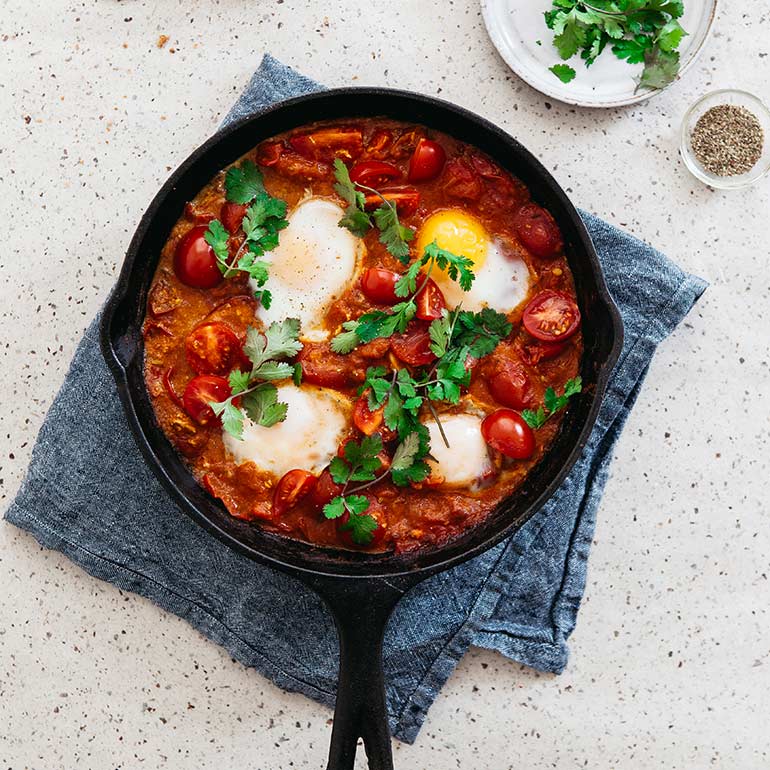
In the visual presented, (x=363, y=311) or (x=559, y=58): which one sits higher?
(x=559, y=58)

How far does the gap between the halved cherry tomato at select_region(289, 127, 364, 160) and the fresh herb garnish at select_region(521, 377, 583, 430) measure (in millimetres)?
1030

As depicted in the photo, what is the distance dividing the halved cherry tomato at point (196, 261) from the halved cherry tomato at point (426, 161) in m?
0.71

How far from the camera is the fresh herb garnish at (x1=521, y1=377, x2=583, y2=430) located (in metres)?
3.19

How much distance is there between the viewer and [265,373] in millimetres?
3166

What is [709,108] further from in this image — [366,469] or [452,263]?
[366,469]

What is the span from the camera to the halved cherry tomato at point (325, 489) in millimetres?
3219

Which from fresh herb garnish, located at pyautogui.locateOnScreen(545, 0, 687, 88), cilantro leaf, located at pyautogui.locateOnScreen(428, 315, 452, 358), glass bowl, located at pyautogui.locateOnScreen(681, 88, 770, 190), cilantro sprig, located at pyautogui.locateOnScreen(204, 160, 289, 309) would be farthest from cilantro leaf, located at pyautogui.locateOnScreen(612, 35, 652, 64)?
cilantro sprig, located at pyautogui.locateOnScreen(204, 160, 289, 309)

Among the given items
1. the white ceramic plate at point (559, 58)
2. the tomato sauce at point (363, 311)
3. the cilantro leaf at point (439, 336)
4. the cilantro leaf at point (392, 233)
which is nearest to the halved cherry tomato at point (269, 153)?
the tomato sauce at point (363, 311)

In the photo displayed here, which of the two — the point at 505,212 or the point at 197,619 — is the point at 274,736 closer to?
the point at 197,619

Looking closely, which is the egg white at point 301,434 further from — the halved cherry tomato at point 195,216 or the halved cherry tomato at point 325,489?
the halved cherry tomato at point 195,216

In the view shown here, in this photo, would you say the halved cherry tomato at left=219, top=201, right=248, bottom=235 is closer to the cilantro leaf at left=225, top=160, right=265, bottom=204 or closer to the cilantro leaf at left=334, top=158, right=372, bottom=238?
the cilantro leaf at left=225, top=160, right=265, bottom=204

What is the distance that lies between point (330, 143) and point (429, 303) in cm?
63

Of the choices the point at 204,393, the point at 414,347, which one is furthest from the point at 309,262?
the point at 204,393

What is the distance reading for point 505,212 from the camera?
10.9 ft
